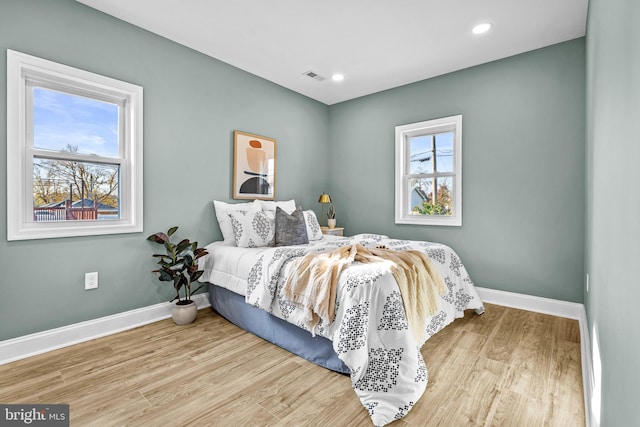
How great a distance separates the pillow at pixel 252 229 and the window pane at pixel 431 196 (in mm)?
2028

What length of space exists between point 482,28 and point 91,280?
163 inches

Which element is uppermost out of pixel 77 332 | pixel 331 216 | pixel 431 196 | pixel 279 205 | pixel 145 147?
pixel 145 147

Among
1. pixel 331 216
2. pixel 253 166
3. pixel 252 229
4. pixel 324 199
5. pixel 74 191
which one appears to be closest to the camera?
pixel 74 191

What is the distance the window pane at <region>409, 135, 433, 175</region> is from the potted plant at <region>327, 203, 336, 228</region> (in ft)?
4.22

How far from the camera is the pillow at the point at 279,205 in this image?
12.3ft

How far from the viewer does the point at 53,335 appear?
238cm

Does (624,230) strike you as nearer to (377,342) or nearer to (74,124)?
(377,342)

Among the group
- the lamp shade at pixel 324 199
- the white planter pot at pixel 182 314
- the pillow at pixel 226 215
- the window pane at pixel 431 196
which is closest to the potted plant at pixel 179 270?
the white planter pot at pixel 182 314

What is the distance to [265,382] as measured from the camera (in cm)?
196

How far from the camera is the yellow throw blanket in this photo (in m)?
1.93

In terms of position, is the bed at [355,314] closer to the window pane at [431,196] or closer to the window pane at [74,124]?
the window pane at [431,196]

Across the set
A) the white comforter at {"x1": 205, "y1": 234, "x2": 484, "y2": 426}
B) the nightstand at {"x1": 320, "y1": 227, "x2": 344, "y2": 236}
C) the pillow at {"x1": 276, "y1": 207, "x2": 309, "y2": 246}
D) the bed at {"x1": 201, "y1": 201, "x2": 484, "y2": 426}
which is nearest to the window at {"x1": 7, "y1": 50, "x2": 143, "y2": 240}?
the bed at {"x1": 201, "y1": 201, "x2": 484, "y2": 426}

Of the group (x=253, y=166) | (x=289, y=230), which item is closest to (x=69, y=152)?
(x=253, y=166)

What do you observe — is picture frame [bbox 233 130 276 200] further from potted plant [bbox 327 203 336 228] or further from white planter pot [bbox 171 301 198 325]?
white planter pot [bbox 171 301 198 325]
